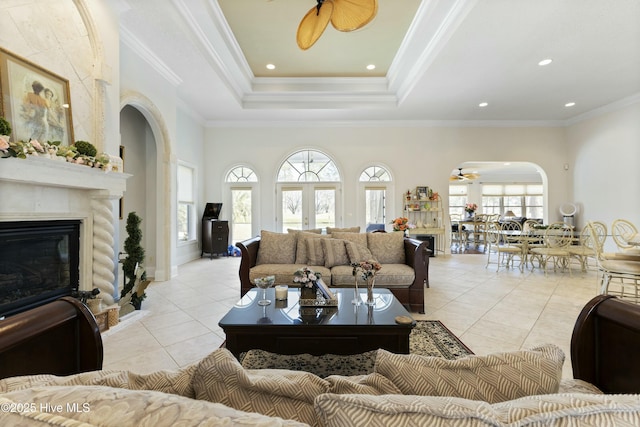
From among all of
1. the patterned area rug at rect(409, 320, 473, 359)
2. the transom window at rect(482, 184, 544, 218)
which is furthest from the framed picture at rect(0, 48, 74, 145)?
the transom window at rect(482, 184, 544, 218)

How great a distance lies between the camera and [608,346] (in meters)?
1.15

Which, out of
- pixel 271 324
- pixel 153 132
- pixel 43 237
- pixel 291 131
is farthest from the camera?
pixel 291 131

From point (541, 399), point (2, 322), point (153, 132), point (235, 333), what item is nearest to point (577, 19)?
point (541, 399)

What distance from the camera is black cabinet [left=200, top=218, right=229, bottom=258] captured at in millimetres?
6527

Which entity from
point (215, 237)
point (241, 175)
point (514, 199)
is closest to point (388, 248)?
point (215, 237)

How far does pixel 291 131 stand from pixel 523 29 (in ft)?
16.2

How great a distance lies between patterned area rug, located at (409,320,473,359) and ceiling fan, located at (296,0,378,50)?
3.10m

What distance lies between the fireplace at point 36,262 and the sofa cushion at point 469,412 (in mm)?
3068

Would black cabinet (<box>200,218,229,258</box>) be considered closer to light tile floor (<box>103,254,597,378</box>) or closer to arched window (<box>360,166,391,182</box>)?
light tile floor (<box>103,254,597,378</box>)

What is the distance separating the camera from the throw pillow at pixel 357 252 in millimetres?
3514

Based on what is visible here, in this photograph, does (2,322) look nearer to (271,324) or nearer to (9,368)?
(9,368)

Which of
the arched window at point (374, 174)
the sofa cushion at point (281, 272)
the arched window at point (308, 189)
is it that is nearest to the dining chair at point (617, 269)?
the sofa cushion at point (281, 272)

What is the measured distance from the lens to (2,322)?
952 mm

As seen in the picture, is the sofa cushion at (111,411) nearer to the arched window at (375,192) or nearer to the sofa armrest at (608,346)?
the sofa armrest at (608,346)
